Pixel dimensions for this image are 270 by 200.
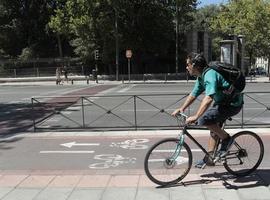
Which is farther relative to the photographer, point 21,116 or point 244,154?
point 21,116

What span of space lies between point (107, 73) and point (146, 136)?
44.6m

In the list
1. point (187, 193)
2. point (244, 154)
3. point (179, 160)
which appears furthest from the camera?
point (244, 154)

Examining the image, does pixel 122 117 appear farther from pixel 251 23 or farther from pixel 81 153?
pixel 251 23

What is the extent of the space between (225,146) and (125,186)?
1451mm

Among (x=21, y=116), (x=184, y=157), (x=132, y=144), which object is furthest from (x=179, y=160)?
(x=21, y=116)

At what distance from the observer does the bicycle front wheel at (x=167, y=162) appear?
6984 mm

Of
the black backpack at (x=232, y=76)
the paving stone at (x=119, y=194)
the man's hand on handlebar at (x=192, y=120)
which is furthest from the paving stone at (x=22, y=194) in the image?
the black backpack at (x=232, y=76)

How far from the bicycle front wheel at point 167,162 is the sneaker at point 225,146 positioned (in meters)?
0.44

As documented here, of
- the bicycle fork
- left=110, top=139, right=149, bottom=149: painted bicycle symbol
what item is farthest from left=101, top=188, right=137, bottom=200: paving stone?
left=110, top=139, right=149, bottom=149: painted bicycle symbol

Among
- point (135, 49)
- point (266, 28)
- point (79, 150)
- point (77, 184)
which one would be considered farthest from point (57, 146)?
point (266, 28)

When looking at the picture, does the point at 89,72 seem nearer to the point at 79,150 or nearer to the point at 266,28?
the point at 266,28

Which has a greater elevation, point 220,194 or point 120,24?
point 120,24

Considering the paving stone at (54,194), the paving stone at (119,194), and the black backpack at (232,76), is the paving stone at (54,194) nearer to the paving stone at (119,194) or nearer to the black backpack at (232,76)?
the paving stone at (119,194)

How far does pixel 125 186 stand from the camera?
275 inches
